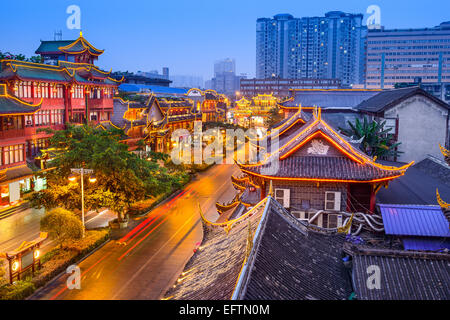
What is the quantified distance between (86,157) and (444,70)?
523 ft

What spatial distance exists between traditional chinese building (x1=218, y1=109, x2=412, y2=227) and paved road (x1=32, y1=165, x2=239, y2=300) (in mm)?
8508

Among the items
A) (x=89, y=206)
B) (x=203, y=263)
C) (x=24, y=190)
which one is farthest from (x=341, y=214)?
(x=24, y=190)

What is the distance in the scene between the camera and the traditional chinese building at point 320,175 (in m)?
22.1

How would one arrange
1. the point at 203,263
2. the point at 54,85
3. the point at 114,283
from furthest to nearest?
the point at 54,85 < the point at 114,283 < the point at 203,263

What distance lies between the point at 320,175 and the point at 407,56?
516 feet

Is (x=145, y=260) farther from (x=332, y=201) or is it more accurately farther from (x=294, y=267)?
(x=294, y=267)

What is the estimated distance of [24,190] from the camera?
138ft

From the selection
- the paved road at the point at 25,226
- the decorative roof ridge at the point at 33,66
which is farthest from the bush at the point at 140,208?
the decorative roof ridge at the point at 33,66

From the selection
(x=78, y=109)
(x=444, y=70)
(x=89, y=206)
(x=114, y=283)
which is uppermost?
(x=444, y=70)

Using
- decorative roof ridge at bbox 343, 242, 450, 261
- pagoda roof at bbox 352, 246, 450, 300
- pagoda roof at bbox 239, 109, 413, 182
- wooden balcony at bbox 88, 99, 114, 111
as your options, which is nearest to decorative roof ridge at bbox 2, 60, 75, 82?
wooden balcony at bbox 88, 99, 114, 111

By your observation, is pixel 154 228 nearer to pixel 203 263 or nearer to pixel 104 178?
pixel 104 178

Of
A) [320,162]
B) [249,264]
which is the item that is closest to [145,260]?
[320,162]

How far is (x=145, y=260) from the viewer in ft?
90.3
